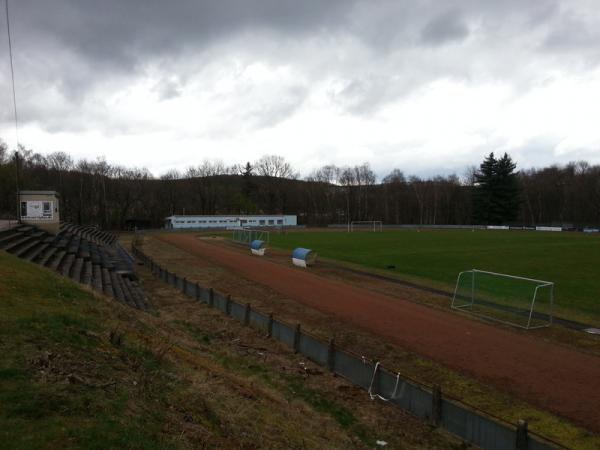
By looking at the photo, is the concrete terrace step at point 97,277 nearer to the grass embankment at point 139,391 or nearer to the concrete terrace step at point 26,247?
the concrete terrace step at point 26,247

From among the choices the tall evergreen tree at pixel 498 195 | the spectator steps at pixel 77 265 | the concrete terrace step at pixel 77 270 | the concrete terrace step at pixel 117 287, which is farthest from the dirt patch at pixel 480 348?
the tall evergreen tree at pixel 498 195

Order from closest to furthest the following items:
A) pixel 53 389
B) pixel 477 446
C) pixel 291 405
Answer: pixel 53 389 → pixel 477 446 → pixel 291 405

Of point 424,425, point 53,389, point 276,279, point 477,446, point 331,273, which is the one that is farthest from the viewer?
point 331,273

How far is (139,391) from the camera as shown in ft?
20.7

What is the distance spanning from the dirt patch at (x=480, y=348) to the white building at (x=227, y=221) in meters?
66.1

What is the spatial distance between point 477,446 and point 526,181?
12189cm

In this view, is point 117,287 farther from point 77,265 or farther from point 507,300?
point 507,300

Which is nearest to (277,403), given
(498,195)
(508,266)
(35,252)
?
(35,252)

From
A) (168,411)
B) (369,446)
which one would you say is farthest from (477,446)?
(168,411)

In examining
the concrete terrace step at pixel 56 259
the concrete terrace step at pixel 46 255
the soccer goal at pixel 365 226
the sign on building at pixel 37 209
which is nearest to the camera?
the concrete terrace step at pixel 56 259

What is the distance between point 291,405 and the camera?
9031 millimetres

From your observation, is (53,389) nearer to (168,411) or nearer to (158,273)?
(168,411)

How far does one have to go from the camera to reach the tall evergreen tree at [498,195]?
3780 inches

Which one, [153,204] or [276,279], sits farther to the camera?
[153,204]
